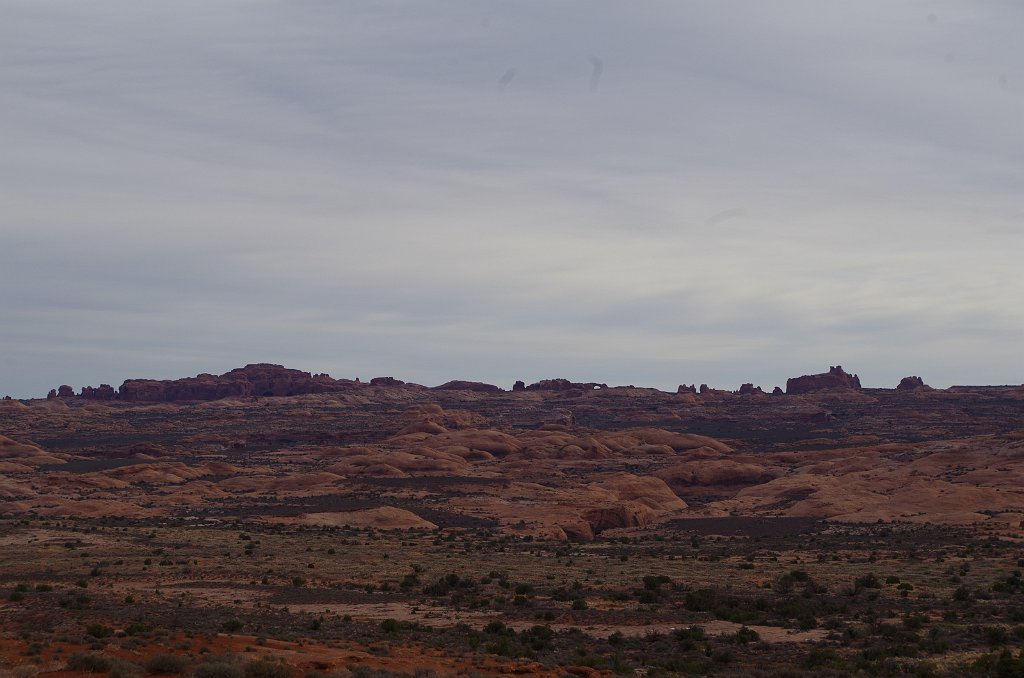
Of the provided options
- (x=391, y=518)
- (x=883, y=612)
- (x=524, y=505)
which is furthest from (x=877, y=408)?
(x=883, y=612)

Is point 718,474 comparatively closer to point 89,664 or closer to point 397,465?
point 397,465

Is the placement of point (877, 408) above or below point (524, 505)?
above

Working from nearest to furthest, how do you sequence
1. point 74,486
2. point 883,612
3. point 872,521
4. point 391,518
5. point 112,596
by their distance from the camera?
point 883,612, point 112,596, point 872,521, point 391,518, point 74,486

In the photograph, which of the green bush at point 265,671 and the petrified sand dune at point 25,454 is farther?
the petrified sand dune at point 25,454

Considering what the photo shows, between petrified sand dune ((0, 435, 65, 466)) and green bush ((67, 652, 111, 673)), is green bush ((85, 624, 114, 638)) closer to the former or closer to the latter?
green bush ((67, 652, 111, 673))

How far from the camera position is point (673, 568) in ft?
137

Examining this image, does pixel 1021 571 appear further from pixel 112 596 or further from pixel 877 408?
pixel 877 408

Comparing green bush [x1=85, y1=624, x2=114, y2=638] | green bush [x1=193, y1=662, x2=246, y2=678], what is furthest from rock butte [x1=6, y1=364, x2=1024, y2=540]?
green bush [x1=193, y1=662, x2=246, y2=678]

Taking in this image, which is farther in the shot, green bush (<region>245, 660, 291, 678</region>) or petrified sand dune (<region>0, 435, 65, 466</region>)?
petrified sand dune (<region>0, 435, 65, 466</region>)

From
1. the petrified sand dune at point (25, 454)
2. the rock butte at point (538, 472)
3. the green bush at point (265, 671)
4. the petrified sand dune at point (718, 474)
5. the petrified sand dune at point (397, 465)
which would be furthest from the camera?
the petrified sand dune at point (25, 454)

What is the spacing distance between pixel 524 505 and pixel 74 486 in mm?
43774

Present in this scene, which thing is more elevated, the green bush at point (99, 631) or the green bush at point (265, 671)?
the green bush at point (265, 671)

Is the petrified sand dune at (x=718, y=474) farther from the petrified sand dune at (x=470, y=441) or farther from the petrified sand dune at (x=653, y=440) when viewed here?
the petrified sand dune at (x=470, y=441)

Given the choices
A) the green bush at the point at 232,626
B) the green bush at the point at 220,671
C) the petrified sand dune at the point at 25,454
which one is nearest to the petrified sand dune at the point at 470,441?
the petrified sand dune at the point at 25,454
